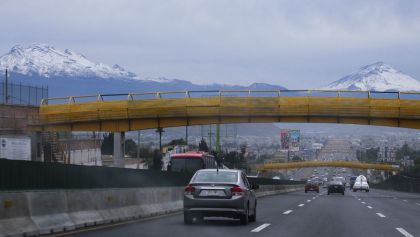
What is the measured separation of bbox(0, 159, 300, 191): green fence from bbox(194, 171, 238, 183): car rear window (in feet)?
9.48

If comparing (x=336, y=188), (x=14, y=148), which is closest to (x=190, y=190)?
(x=14, y=148)

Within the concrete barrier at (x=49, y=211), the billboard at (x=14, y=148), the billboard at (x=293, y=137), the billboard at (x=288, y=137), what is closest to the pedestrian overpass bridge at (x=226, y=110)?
the billboard at (x=14, y=148)

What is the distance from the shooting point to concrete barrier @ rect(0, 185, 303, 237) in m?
14.7

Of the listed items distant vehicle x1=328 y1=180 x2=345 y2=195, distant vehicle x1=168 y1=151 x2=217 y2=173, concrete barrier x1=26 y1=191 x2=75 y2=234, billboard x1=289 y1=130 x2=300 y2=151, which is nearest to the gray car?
concrete barrier x1=26 y1=191 x2=75 y2=234

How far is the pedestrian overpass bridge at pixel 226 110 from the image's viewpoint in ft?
164

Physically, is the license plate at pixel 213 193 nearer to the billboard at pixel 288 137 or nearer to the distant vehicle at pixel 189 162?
the distant vehicle at pixel 189 162

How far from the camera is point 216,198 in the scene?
1948cm

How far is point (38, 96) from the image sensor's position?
65.9 m

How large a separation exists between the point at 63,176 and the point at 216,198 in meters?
4.11

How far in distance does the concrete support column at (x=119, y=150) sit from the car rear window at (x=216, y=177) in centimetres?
3240

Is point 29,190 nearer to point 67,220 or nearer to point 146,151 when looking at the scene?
point 67,220

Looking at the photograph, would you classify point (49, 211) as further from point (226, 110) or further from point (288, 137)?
point (288, 137)

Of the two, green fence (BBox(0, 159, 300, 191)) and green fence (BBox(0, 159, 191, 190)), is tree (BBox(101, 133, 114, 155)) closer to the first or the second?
green fence (BBox(0, 159, 300, 191))

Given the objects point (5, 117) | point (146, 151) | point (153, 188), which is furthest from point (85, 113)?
point (146, 151)
